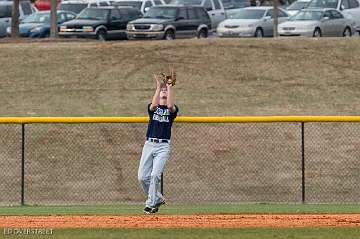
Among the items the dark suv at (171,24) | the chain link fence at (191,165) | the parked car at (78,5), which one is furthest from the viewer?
the parked car at (78,5)

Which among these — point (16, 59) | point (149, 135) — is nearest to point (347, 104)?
point (16, 59)

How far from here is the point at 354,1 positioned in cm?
4825

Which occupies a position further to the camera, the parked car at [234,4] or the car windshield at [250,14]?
the parked car at [234,4]

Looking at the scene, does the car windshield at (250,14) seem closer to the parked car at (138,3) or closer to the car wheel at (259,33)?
the car wheel at (259,33)

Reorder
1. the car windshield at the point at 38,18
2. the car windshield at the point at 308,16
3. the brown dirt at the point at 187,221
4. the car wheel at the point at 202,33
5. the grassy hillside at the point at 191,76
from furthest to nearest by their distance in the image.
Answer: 1. the car windshield at the point at 38,18
2. the car wheel at the point at 202,33
3. the car windshield at the point at 308,16
4. the grassy hillside at the point at 191,76
5. the brown dirt at the point at 187,221

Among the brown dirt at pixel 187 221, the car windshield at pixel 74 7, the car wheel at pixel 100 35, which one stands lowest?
the brown dirt at pixel 187 221

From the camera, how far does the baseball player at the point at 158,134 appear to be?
1620 centimetres

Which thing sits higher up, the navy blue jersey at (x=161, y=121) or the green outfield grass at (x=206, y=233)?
the navy blue jersey at (x=161, y=121)

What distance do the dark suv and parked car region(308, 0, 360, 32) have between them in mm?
5374

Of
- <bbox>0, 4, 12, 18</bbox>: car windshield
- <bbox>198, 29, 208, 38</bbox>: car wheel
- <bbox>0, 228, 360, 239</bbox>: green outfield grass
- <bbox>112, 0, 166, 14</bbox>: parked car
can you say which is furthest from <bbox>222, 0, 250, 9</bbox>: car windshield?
<bbox>0, 228, 360, 239</bbox>: green outfield grass

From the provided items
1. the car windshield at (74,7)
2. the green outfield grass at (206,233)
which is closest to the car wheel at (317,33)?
the car windshield at (74,7)

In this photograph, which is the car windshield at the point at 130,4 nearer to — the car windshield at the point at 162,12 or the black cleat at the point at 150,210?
the car windshield at the point at 162,12

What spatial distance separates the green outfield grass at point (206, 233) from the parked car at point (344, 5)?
31255mm

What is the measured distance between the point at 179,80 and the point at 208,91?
3.97 ft
